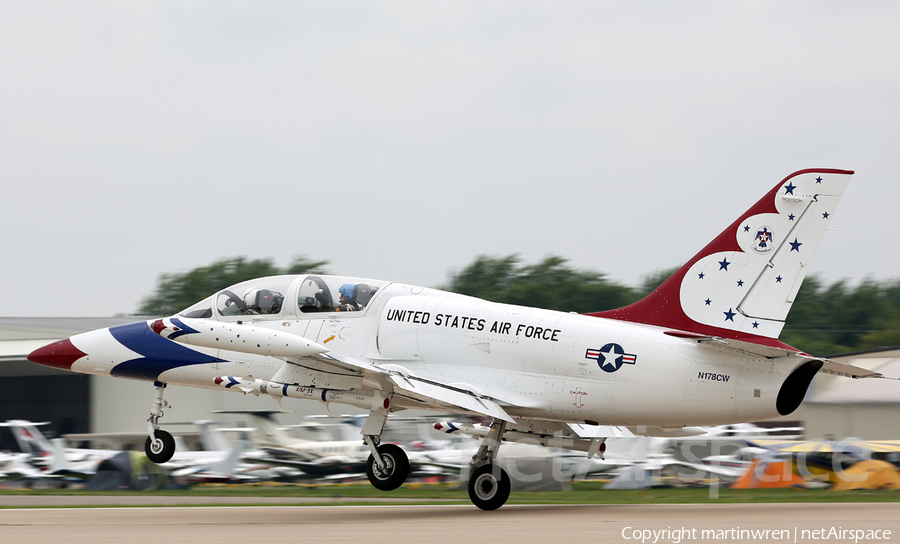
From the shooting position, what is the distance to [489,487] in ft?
49.5

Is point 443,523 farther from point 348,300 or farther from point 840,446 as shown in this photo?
point 840,446

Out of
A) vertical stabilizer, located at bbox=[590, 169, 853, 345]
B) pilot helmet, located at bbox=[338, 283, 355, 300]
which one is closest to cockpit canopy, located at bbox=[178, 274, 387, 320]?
pilot helmet, located at bbox=[338, 283, 355, 300]

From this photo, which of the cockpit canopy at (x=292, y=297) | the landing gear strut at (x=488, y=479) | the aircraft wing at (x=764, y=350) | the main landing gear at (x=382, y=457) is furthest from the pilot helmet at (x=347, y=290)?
the aircraft wing at (x=764, y=350)

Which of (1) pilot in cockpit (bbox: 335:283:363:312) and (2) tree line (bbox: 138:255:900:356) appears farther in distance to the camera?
(2) tree line (bbox: 138:255:900:356)

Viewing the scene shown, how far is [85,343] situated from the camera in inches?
672

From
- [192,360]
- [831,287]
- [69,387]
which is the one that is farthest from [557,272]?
[192,360]

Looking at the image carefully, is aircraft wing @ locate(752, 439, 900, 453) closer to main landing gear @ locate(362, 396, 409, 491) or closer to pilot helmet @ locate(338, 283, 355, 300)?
main landing gear @ locate(362, 396, 409, 491)

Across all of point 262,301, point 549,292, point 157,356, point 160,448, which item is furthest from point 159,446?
point 549,292

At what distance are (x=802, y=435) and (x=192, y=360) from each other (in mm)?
15086

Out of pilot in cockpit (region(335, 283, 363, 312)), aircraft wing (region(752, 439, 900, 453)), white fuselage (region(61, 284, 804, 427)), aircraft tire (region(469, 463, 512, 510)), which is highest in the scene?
pilot in cockpit (region(335, 283, 363, 312))

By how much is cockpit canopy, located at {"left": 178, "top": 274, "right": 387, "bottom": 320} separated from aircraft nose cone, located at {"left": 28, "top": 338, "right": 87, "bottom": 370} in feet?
6.50

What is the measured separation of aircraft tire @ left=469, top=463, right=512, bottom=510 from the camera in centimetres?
1502

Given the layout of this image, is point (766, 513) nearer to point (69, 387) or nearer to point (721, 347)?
point (721, 347)

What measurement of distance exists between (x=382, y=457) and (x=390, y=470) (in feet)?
0.75
